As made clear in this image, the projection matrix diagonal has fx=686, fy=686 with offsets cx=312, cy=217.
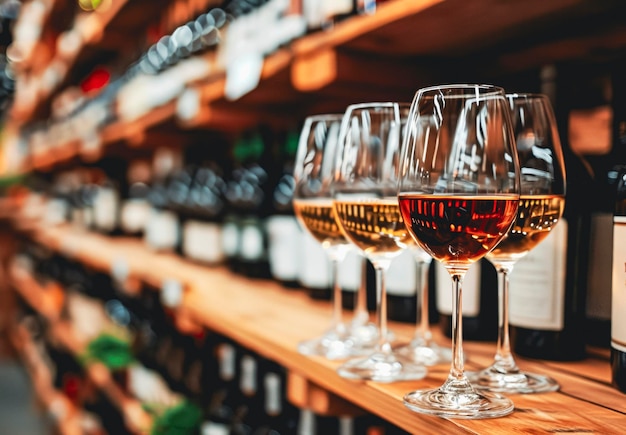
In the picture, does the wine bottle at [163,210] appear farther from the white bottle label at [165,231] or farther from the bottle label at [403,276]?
the bottle label at [403,276]

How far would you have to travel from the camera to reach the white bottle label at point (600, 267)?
0.79m

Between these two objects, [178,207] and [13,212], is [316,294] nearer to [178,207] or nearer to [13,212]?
[178,207]

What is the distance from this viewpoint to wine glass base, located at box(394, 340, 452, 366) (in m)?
0.79

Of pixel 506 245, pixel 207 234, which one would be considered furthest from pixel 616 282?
pixel 207 234

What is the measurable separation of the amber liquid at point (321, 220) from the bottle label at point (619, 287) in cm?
35

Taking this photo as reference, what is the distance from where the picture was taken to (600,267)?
0.80m

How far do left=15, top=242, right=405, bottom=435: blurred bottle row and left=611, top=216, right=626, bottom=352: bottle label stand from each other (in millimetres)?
504

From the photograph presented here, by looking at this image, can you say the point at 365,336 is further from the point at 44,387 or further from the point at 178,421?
the point at 44,387

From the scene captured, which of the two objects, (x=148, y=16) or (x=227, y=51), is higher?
(x=148, y=16)

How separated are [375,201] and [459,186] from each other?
0.59 ft

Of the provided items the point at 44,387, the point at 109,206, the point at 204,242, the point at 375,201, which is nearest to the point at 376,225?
the point at 375,201

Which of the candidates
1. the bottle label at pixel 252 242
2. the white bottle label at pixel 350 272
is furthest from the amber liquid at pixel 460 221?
the bottle label at pixel 252 242

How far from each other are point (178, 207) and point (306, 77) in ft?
4.95

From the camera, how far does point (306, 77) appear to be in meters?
1.02
